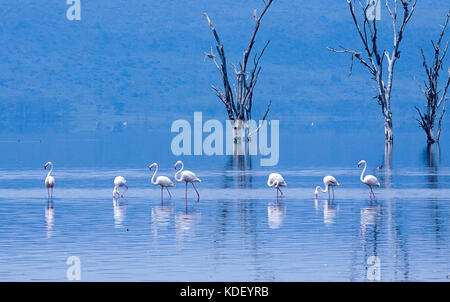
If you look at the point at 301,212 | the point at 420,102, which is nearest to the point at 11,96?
the point at 420,102

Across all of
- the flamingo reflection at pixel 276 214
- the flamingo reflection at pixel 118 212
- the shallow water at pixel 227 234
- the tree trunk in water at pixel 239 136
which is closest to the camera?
the shallow water at pixel 227 234

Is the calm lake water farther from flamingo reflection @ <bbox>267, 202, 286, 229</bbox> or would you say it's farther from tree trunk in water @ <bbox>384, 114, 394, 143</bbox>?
tree trunk in water @ <bbox>384, 114, 394, 143</bbox>

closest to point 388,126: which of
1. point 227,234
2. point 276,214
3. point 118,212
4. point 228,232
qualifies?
point 276,214

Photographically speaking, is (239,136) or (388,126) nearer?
(388,126)

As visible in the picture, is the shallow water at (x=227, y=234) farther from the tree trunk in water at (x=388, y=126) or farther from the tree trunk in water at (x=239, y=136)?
the tree trunk in water at (x=388, y=126)

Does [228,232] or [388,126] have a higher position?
[388,126]

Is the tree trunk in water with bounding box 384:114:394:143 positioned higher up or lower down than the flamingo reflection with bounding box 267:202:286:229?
higher up

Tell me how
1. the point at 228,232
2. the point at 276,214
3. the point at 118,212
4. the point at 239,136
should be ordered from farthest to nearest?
the point at 239,136 → the point at 118,212 → the point at 276,214 → the point at 228,232

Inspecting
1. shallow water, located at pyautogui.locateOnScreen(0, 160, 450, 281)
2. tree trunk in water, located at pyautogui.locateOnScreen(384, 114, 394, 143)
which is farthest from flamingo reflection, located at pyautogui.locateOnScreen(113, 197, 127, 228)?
tree trunk in water, located at pyautogui.locateOnScreen(384, 114, 394, 143)

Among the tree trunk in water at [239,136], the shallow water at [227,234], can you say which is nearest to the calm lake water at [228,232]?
the shallow water at [227,234]

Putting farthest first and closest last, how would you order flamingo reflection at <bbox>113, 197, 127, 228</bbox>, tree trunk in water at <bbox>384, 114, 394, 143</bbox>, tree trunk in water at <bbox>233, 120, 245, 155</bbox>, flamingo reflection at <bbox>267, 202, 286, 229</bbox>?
tree trunk in water at <bbox>233, 120, 245, 155</bbox> → tree trunk in water at <bbox>384, 114, 394, 143</bbox> → flamingo reflection at <bbox>113, 197, 127, 228</bbox> → flamingo reflection at <bbox>267, 202, 286, 229</bbox>

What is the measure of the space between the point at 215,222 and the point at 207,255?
432 centimetres

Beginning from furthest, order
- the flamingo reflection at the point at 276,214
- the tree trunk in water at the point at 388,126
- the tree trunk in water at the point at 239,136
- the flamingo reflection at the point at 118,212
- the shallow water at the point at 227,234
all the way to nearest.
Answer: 1. the tree trunk in water at the point at 239,136
2. the tree trunk in water at the point at 388,126
3. the flamingo reflection at the point at 118,212
4. the flamingo reflection at the point at 276,214
5. the shallow water at the point at 227,234

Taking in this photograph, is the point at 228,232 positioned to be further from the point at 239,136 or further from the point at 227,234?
the point at 239,136
